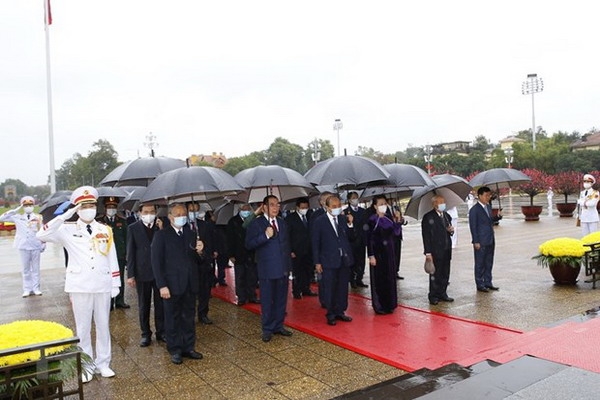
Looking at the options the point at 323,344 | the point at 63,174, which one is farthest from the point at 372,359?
the point at 63,174

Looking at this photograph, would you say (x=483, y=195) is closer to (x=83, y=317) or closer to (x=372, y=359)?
(x=372, y=359)

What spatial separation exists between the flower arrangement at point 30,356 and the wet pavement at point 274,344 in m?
0.90

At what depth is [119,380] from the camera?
475cm

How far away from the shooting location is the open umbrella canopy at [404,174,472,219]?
25.3 ft

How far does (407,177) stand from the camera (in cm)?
702

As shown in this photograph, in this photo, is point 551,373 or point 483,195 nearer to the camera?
point 551,373

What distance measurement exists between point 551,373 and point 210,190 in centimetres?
360

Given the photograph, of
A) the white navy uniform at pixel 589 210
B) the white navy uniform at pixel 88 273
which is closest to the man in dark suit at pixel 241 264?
the white navy uniform at pixel 88 273

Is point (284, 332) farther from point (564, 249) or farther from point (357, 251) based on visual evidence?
point (564, 249)

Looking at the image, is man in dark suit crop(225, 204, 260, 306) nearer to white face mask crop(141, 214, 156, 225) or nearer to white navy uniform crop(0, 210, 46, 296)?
white face mask crop(141, 214, 156, 225)

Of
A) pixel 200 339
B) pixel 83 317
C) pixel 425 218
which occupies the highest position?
pixel 425 218

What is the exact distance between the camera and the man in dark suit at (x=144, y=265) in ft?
20.2

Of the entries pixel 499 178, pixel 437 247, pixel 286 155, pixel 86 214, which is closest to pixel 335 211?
pixel 437 247

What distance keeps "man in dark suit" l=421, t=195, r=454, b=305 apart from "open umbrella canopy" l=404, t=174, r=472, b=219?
0.35m
